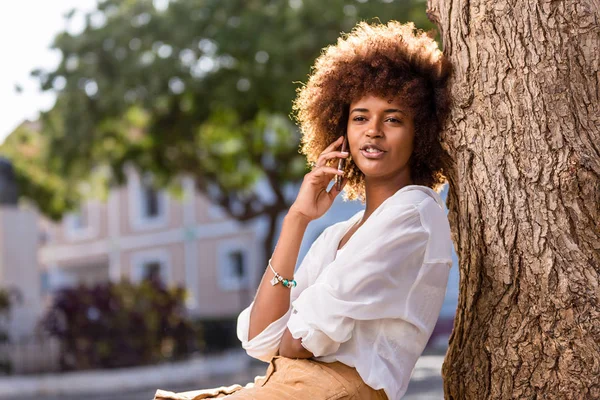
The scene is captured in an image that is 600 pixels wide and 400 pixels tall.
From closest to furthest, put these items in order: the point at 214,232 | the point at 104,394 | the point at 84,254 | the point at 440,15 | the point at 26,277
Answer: the point at 440,15 < the point at 104,394 < the point at 26,277 < the point at 214,232 < the point at 84,254

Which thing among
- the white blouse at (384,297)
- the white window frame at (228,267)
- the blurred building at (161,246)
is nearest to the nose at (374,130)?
the white blouse at (384,297)

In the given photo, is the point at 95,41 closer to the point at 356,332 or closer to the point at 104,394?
the point at 104,394

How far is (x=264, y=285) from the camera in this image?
284cm

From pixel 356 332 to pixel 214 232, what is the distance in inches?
1089

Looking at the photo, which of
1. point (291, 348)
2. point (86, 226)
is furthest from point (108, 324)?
point (86, 226)

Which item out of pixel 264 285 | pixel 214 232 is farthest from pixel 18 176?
pixel 264 285

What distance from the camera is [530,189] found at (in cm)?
272

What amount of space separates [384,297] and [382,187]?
49 centimetres

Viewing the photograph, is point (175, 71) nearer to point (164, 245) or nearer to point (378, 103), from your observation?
point (378, 103)

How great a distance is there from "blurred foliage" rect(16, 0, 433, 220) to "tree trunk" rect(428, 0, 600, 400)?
11352mm

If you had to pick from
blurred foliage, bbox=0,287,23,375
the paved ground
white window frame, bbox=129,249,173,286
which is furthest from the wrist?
white window frame, bbox=129,249,173,286

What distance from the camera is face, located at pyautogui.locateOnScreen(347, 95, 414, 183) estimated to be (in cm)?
275

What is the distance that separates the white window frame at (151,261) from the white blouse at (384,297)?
95.1 feet

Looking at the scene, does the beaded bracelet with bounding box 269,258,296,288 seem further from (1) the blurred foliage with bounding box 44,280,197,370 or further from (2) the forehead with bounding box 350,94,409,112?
(1) the blurred foliage with bounding box 44,280,197,370
